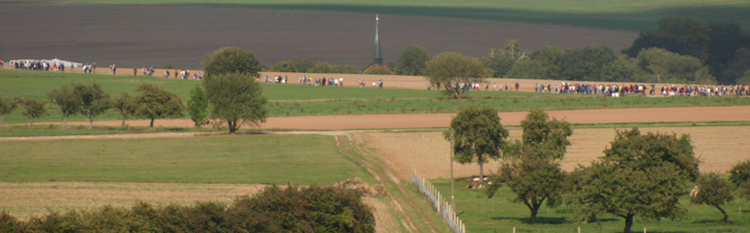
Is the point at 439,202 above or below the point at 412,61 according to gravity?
below

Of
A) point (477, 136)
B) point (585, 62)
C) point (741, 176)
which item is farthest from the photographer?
point (585, 62)

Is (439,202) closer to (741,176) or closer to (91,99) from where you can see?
(741,176)

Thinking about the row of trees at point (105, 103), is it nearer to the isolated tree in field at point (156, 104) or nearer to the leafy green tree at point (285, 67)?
the isolated tree in field at point (156, 104)

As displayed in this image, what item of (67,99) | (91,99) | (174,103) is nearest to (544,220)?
(174,103)

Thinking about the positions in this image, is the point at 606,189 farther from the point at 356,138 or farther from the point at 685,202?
the point at 356,138

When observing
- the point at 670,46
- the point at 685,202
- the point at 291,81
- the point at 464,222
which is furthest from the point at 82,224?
Result: the point at 670,46

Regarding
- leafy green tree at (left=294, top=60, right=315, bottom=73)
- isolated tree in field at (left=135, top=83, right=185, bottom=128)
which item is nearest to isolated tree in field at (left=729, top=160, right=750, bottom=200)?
isolated tree in field at (left=135, top=83, right=185, bottom=128)

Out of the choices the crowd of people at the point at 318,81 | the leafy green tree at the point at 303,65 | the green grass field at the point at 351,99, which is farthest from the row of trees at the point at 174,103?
the leafy green tree at the point at 303,65
